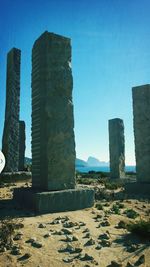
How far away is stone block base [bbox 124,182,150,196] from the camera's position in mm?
10438

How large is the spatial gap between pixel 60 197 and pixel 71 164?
1.03 metres

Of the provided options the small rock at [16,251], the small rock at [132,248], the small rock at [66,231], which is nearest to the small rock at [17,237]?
the small rock at [16,251]

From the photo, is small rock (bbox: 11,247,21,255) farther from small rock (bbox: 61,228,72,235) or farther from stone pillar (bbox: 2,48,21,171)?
stone pillar (bbox: 2,48,21,171)

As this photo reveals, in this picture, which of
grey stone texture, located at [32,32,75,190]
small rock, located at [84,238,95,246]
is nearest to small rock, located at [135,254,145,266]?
small rock, located at [84,238,95,246]

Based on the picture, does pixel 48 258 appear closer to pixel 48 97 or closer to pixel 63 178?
pixel 63 178

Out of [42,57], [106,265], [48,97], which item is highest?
[42,57]

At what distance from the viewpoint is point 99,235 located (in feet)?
15.8

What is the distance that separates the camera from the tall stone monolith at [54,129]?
6762mm

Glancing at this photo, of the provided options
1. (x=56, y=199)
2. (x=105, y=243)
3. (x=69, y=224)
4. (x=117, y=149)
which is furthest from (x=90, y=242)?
(x=117, y=149)

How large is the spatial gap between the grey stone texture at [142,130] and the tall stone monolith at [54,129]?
4894 millimetres

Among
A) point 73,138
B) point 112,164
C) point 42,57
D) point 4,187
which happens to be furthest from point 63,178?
point 112,164

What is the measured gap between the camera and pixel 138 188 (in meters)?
10.7

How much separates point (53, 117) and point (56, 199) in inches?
77.2

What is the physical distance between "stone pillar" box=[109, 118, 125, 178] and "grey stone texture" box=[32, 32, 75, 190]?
34.1ft
